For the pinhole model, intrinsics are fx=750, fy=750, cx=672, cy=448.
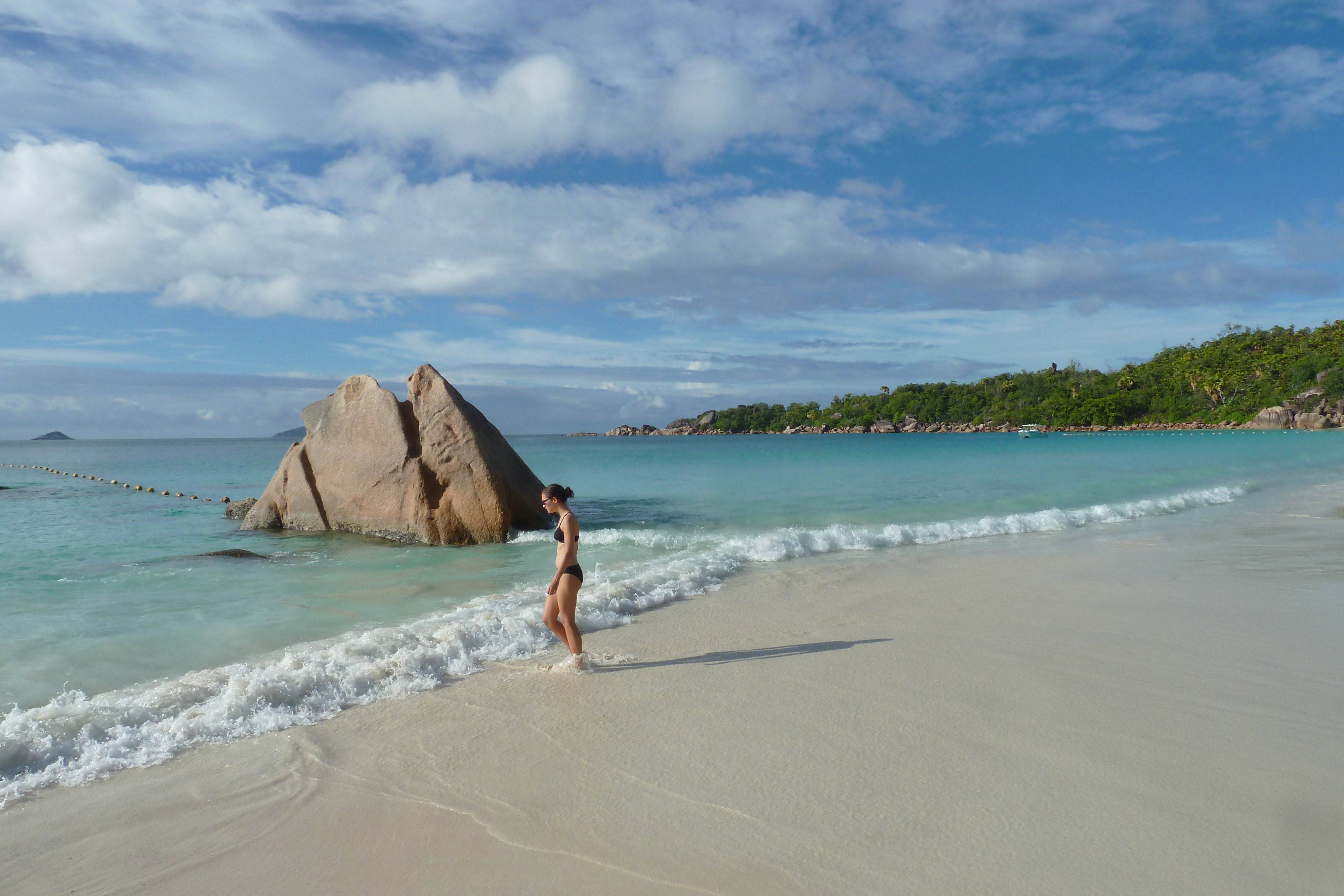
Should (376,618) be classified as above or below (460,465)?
below

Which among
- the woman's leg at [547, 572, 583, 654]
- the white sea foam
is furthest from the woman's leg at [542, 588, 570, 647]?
the white sea foam

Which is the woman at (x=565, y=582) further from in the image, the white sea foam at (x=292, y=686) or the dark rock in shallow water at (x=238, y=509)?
the dark rock in shallow water at (x=238, y=509)

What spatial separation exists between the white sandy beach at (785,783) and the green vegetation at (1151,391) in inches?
4152

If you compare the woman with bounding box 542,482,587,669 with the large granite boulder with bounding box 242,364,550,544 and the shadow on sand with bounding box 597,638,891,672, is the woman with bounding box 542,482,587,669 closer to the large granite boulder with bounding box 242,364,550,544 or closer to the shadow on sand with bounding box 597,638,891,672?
the shadow on sand with bounding box 597,638,891,672

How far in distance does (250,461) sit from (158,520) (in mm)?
37892

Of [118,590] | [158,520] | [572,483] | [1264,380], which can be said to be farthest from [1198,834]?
[1264,380]

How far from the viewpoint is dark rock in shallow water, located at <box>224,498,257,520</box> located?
16.0 meters

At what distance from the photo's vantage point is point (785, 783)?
3.89m

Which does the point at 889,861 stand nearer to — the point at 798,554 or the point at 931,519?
the point at 798,554

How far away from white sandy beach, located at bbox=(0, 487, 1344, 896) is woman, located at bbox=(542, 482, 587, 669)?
30cm

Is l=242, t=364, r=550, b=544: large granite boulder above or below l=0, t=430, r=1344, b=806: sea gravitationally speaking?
above

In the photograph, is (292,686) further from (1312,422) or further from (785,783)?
(1312,422)

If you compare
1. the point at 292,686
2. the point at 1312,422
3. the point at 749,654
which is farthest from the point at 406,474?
the point at 1312,422

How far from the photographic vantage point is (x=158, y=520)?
52.8 ft
